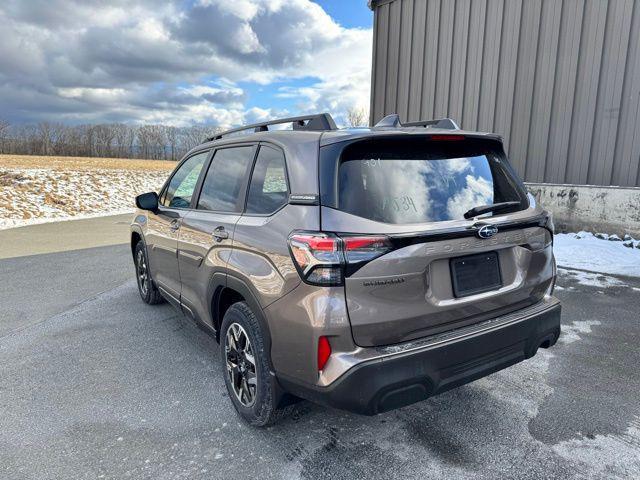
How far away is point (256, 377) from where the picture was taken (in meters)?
2.52

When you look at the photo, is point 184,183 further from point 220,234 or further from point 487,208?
point 487,208

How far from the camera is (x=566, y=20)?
8188mm

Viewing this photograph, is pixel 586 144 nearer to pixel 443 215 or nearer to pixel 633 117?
pixel 633 117

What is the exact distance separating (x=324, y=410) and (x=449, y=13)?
9736 millimetres

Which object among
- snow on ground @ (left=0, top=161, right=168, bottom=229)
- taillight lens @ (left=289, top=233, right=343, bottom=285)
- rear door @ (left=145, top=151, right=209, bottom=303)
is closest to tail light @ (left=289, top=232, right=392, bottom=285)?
taillight lens @ (left=289, top=233, right=343, bottom=285)

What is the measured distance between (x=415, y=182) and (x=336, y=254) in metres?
0.63

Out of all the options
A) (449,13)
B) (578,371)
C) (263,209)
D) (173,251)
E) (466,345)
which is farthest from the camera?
(449,13)

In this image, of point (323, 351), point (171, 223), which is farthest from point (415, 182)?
point (171, 223)

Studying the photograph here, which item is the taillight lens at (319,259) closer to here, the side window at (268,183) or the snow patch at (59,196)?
the side window at (268,183)

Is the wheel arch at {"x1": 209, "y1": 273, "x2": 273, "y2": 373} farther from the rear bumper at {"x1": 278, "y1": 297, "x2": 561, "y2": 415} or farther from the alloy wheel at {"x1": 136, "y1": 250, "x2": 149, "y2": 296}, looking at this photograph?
the alloy wheel at {"x1": 136, "y1": 250, "x2": 149, "y2": 296}


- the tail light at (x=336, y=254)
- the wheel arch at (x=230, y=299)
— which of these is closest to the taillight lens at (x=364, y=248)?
the tail light at (x=336, y=254)

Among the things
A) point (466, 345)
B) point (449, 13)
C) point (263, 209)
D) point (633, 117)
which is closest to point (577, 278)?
point (633, 117)

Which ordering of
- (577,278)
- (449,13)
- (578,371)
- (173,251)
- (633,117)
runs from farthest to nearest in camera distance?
1. (449,13)
2. (633,117)
3. (577,278)
4. (173,251)
5. (578,371)

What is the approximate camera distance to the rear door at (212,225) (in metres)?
2.85
